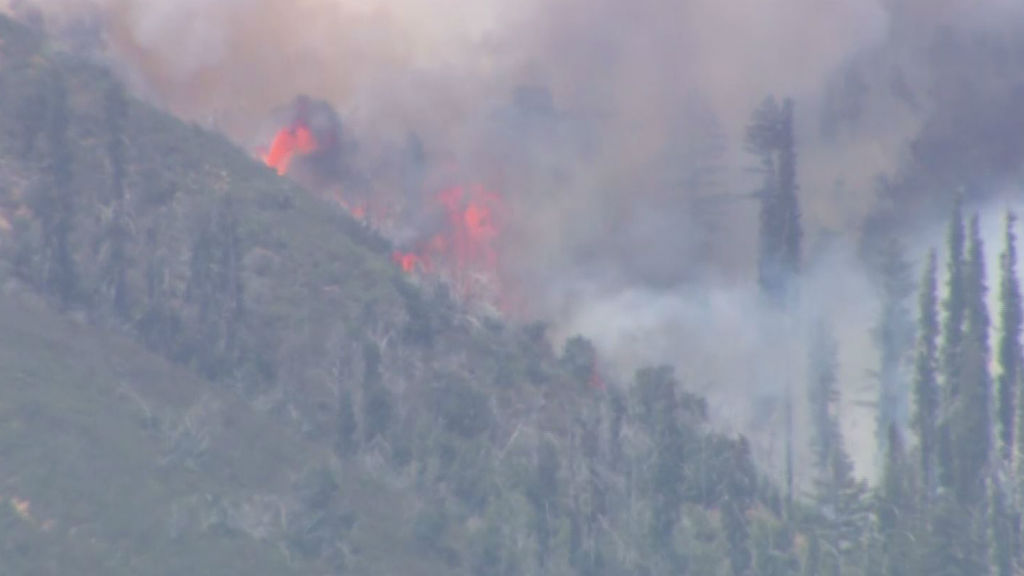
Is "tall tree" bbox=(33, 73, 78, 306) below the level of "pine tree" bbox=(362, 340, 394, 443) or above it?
above

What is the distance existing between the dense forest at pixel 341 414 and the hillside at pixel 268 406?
0.16 meters

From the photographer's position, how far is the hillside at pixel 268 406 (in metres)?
63.0

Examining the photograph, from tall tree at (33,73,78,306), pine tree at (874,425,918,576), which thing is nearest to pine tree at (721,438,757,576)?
pine tree at (874,425,918,576)

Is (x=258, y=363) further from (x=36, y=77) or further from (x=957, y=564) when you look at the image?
(x=957, y=564)

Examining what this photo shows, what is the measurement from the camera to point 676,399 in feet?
291

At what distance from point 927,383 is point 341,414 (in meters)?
35.5

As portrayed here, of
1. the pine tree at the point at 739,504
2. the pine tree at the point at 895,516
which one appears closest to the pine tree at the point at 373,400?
the pine tree at the point at 739,504

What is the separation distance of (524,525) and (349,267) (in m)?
26.7

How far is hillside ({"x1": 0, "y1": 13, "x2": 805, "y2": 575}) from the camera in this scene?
63000 millimetres

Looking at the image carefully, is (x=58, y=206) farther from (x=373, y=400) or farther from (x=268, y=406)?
(x=373, y=400)

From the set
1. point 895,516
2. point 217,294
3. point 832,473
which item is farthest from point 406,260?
point 895,516

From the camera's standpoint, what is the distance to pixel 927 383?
3686 inches

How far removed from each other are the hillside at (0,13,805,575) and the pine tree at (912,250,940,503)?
927 centimetres

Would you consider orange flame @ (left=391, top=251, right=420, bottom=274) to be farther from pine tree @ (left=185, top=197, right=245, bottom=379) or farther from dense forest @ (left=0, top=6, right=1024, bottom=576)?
pine tree @ (left=185, top=197, right=245, bottom=379)
